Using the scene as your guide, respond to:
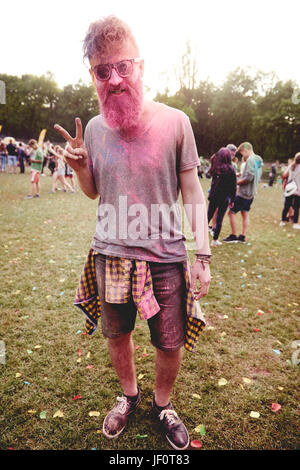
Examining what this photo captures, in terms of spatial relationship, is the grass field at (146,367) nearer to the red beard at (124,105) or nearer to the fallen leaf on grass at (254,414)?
the fallen leaf on grass at (254,414)

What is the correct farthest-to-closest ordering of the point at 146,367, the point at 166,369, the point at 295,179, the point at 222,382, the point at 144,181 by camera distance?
the point at 295,179, the point at 146,367, the point at 222,382, the point at 166,369, the point at 144,181

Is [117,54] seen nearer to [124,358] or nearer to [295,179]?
[124,358]

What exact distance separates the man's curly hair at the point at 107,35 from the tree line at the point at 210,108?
28780mm

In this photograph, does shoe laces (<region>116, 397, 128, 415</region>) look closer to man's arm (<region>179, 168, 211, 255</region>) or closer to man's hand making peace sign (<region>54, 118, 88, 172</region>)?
man's arm (<region>179, 168, 211, 255</region>)

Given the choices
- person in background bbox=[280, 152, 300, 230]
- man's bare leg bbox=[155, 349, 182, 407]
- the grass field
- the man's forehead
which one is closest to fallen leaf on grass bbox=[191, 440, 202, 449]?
the grass field

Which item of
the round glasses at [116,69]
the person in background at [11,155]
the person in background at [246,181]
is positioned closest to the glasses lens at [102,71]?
the round glasses at [116,69]

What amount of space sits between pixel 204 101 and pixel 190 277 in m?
48.6

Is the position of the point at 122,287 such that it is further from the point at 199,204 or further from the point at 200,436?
the point at 200,436

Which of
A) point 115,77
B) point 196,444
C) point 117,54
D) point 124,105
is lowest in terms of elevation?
point 196,444

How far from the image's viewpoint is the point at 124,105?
4.86ft

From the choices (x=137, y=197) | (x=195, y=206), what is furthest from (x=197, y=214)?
(x=137, y=197)

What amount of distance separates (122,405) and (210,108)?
47677mm

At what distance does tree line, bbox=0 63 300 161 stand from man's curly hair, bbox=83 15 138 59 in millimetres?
28780

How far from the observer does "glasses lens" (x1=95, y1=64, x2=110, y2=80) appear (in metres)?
1.44
